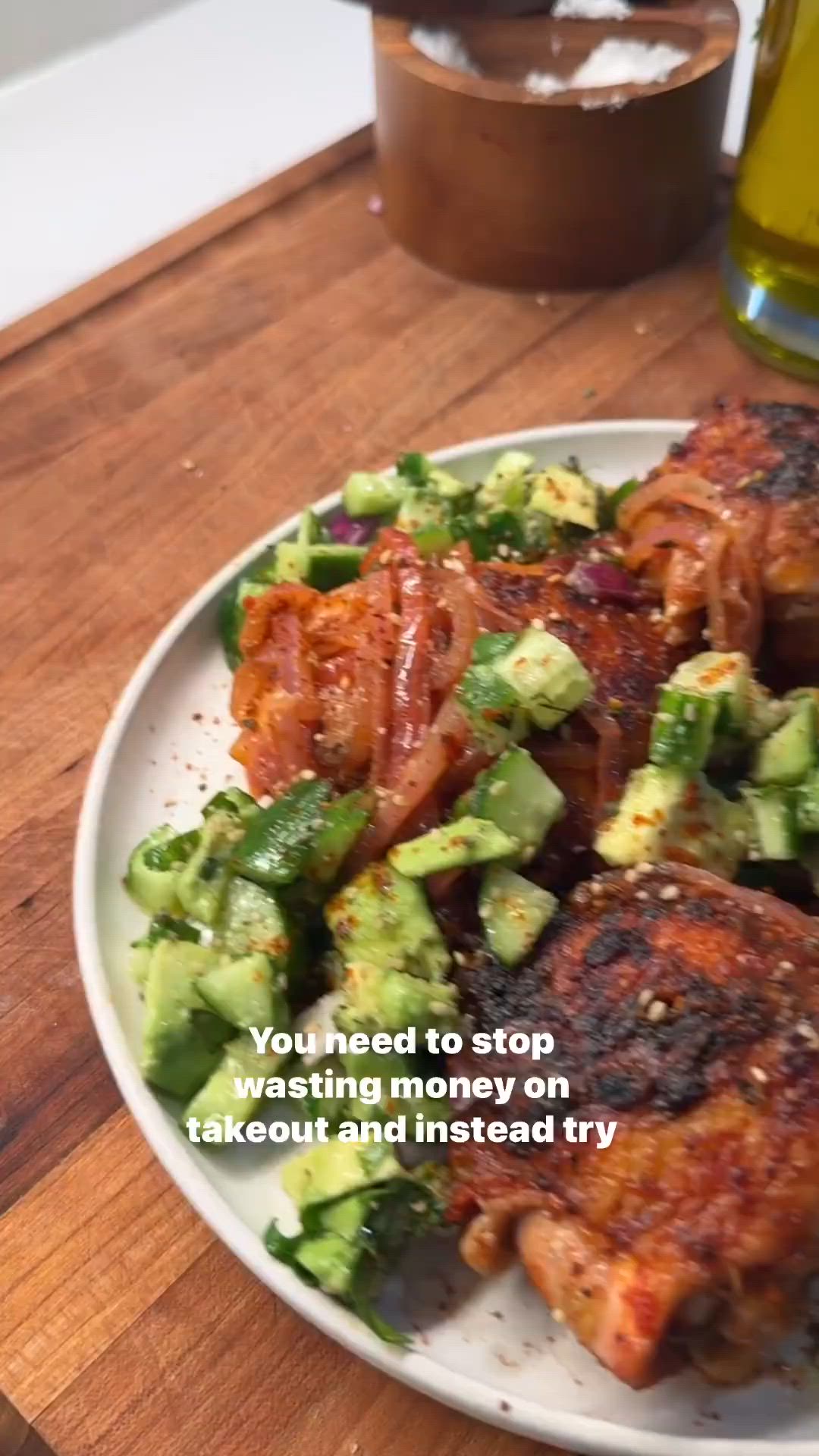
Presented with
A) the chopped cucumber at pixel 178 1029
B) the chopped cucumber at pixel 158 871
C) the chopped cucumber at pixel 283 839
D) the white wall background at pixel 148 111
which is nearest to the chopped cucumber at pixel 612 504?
the chopped cucumber at pixel 283 839

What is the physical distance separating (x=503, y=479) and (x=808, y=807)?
0.74m

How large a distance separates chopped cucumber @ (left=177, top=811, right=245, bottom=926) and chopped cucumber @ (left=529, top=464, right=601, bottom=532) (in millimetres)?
662

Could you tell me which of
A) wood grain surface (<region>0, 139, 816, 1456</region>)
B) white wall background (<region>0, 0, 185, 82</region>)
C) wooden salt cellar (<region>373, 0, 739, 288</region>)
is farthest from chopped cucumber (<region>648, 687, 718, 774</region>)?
white wall background (<region>0, 0, 185, 82</region>)

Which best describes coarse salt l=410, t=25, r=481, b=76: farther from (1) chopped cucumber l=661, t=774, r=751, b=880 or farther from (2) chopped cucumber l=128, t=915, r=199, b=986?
(2) chopped cucumber l=128, t=915, r=199, b=986

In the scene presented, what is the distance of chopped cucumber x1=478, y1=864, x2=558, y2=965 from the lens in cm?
125

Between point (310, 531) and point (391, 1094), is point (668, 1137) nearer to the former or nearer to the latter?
point (391, 1094)

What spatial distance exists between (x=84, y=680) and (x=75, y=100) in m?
2.22

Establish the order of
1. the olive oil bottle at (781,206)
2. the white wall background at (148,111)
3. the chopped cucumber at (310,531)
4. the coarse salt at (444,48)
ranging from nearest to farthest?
the chopped cucumber at (310,531) < the olive oil bottle at (781,206) < the coarse salt at (444,48) < the white wall background at (148,111)

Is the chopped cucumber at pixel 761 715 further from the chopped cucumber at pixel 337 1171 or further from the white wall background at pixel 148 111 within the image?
the white wall background at pixel 148 111

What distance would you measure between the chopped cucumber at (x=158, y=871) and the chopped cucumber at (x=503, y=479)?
27.4 inches

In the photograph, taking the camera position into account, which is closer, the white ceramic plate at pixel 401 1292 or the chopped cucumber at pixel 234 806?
the white ceramic plate at pixel 401 1292

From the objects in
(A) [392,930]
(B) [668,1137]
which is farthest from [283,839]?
(B) [668,1137]

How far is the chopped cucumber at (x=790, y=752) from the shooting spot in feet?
4.44

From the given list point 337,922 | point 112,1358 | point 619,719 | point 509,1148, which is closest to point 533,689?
point 619,719
